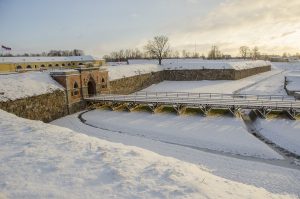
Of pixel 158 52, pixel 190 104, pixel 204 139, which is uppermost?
pixel 158 52

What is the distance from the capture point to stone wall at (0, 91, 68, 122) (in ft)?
69.6

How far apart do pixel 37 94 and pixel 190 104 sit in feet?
43.5

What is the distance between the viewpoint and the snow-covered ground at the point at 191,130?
16.5 m

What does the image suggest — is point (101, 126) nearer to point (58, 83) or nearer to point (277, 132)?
point (58, 83)

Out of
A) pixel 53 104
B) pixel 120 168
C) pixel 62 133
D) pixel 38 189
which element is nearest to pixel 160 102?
pixel 53 104

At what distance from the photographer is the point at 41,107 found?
2356cm

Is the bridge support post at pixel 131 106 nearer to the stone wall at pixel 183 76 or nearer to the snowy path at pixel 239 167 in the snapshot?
the snowy path at pixel 239 167

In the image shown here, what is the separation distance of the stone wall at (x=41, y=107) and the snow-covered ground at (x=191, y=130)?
2.69 meters

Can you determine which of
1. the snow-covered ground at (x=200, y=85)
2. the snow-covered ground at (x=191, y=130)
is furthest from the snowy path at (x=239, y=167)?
the snow-covered ground at (x=200, y=85)

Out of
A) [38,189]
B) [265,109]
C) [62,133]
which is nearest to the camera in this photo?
[38,189]

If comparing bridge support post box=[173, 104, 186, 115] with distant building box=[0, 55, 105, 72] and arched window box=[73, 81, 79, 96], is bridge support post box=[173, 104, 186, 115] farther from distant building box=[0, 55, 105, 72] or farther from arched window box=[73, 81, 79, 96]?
distant building box=[0, 55, 105, 72]

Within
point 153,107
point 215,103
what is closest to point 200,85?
point 153,107

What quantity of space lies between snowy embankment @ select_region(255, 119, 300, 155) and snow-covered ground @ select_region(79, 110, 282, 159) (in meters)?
1.43

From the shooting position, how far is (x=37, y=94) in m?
23.5
